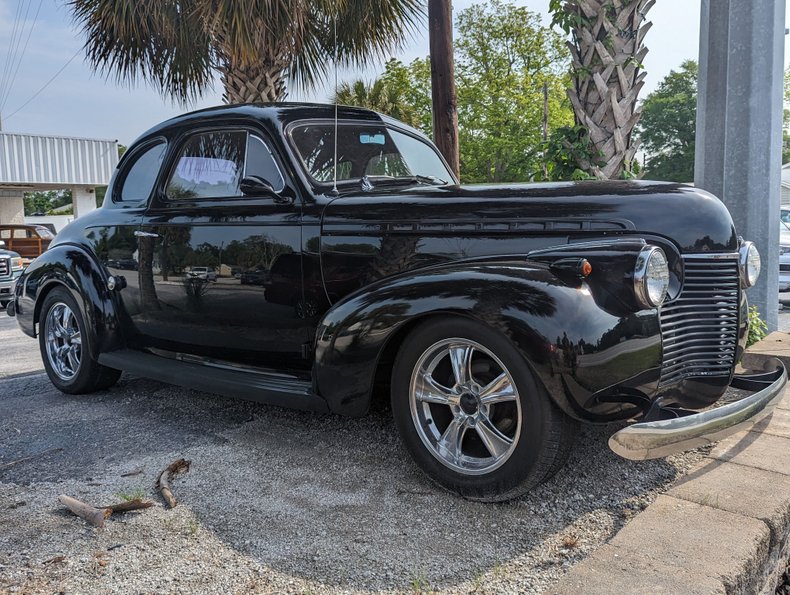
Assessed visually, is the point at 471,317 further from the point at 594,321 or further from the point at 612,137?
the point at 612,137

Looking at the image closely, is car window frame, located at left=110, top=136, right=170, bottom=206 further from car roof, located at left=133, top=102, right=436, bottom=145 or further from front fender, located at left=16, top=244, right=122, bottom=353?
front fender, located at left=16, top=244, right=122, bottom=353

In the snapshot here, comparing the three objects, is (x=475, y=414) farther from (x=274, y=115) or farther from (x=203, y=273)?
(x=274, y=115)

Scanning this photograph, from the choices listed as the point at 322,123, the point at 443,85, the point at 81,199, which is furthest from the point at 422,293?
the point at 81,199

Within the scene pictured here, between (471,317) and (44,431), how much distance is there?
2742mm

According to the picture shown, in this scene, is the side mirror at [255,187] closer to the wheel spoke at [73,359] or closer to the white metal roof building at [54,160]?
the wheel spoke at [73,359]

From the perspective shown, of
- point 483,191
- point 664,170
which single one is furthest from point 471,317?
point 664,170

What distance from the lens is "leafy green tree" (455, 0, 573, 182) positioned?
30.6 meters

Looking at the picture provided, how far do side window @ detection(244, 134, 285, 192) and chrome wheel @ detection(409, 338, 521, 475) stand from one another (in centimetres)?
142

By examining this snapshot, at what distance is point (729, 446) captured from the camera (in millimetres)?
3277

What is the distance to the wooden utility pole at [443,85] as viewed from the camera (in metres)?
7.98

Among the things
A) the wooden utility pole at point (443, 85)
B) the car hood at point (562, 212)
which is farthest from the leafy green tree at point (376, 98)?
the car hood at point (562, 212)

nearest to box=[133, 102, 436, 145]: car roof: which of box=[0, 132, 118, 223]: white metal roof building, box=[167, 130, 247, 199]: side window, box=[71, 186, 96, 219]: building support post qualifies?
box=[167, 130, 247, 199]: side window

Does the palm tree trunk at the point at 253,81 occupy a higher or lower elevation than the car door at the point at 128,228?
higher

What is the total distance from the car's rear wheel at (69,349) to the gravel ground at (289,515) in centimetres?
73
